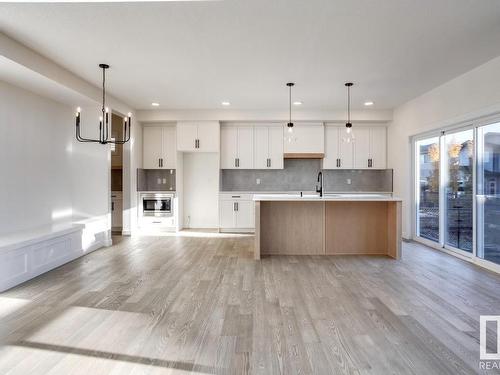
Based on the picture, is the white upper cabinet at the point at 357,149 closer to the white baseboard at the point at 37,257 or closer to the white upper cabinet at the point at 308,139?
the white upper cabinet at the point at 308,139

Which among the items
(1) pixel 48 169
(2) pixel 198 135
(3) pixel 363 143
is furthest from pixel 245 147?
(1) pixel 48 169

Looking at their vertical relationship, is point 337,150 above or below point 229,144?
below

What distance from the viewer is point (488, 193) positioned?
4.21m

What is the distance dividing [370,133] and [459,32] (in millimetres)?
3944

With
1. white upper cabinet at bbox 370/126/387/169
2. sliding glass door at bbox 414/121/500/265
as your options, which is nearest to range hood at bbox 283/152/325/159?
white upper cabinet at bbox 370/126/387/169

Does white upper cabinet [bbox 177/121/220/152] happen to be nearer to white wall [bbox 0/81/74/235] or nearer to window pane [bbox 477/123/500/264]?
white wall [bbox 0/81/74/235]

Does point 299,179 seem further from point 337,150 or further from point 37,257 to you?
point 37,257

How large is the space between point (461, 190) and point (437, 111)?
1365 mm

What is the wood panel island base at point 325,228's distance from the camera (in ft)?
15.9

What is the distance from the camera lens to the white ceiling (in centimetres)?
281

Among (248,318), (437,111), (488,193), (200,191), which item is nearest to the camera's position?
(248,318)

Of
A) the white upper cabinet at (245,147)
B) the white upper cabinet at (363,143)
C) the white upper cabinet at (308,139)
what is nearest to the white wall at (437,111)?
the white upper cabinet at (363,143)

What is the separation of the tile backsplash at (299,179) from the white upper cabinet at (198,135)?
2.71ft

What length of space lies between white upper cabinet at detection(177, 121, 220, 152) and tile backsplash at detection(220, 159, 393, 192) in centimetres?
83
